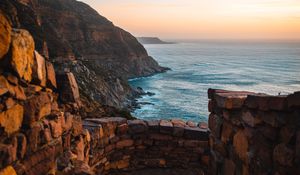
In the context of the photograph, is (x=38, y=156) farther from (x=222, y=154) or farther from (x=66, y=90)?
(x=222, y=154)

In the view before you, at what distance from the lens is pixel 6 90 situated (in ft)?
13.0

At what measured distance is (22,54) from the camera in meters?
4.29

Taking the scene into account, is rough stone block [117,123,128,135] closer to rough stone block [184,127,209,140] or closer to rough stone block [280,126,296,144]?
rough stone block [184,127,209,140]

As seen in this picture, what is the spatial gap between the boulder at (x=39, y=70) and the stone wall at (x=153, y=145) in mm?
3761

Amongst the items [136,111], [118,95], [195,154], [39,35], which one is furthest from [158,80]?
[195,154]

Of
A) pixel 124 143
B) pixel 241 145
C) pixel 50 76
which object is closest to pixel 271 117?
pixel 241 145

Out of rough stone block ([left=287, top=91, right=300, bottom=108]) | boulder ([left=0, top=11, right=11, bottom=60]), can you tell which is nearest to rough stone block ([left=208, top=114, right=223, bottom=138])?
rough stone block ([left=287, top=91, right=300, bottom=108])

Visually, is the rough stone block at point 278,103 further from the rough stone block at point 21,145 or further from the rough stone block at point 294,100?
the rough stone block at point 21,145

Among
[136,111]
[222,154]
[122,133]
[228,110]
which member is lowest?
[136,111]

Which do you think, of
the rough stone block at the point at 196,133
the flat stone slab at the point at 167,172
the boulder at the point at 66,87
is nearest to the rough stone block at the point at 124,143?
the flat stone slab at the point at 167,172

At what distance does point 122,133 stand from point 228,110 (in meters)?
4.27

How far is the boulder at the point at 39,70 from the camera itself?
470 centimetres

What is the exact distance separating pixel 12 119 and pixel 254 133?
3228 mm

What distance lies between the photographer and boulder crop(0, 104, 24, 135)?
12.8ft
